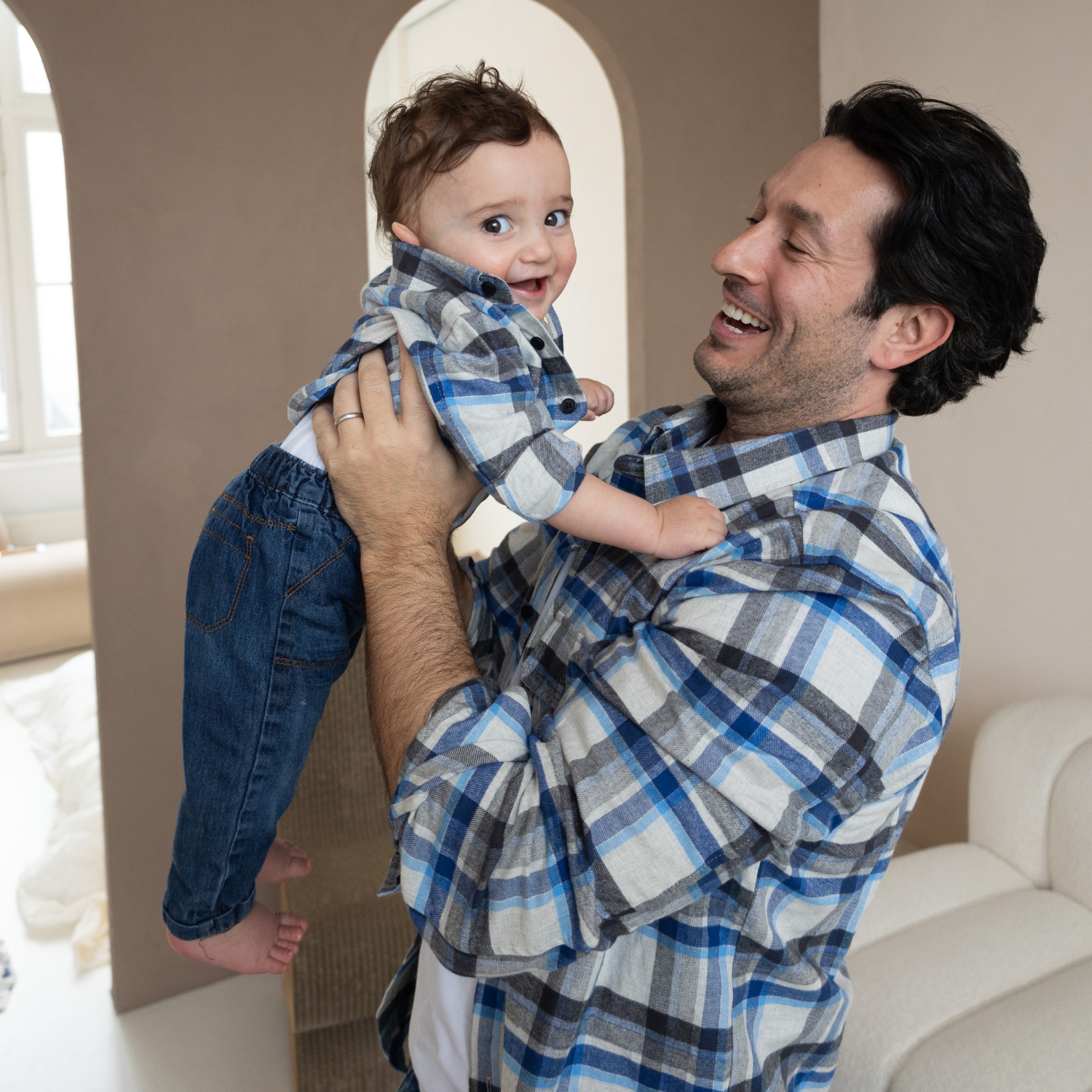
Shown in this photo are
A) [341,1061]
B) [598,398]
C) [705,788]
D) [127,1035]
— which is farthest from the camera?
[127,1035]

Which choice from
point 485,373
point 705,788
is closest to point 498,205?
point 485,373

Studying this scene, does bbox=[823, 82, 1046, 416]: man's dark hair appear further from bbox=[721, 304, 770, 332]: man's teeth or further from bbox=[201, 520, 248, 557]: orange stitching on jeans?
bbox=[201, 520, 248, 557]: orange stitching on jeans

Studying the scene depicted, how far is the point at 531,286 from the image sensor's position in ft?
4.37

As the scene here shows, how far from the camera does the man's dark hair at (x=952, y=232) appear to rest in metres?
1.16

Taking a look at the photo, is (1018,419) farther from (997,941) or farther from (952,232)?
(952,232)

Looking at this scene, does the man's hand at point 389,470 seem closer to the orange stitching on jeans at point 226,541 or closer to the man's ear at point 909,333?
the orange stitching on jeans at point 226,541

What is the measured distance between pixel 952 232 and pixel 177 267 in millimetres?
1751

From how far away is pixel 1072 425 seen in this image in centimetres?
247

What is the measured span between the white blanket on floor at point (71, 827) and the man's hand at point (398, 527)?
5.44ft

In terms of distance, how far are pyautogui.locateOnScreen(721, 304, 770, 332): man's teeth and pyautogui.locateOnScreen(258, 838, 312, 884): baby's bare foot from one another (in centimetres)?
97

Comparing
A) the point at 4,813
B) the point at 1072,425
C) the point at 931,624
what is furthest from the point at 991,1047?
the point at 4,813

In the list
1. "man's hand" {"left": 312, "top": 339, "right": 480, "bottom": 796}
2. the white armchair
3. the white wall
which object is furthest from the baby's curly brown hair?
the white wall

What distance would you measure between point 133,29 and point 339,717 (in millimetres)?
1620

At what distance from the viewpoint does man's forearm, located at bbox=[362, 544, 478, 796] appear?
1.02 meters
